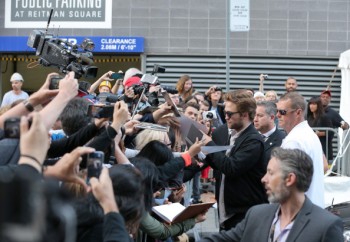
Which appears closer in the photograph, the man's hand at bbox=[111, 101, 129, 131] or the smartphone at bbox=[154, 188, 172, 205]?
the man's hand at bbox=[111, 101, 129, 131]

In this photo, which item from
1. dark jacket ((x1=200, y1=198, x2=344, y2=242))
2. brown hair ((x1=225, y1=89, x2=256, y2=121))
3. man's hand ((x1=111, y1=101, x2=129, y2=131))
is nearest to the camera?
dark jacket ((x1=200, y1=198, x2=344, y2=242))

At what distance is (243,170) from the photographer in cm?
639

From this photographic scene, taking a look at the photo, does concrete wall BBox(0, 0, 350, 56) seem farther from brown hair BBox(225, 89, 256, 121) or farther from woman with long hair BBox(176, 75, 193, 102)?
brown hair BBox(225, 89, 256, 121)

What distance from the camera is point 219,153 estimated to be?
21.4 feet

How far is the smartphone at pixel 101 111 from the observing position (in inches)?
191

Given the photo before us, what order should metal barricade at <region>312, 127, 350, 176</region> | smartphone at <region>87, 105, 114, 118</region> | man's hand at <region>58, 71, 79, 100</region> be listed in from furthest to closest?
metal barricade at <region>312, 127, 350, 176</region> < smartphone at <region>87, 105, 114, 118</region> < man's hand at <region>58, 71, 79, 100</region>

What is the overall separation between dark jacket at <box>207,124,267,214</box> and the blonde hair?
440 mm

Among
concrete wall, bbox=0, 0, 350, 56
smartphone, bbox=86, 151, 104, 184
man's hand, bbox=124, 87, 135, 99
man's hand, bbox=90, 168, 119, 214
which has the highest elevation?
concrete wall, bbox=0, 0, 350, 56

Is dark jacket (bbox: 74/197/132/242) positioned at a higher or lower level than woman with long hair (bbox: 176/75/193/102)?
lower

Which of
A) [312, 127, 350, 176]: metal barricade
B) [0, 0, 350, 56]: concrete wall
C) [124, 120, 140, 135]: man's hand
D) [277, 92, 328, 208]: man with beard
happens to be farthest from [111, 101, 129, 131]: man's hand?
[0, 0, 350, 56]: concrete wall

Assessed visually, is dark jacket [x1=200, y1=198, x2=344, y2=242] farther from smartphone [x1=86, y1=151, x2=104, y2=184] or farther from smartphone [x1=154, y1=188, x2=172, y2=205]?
smartphone [x1=154, y1=188, x2=172, y2=205]

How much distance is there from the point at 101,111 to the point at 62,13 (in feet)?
44.9

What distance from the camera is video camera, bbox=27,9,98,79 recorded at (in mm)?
5633

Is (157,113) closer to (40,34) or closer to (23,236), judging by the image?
(40,34)
